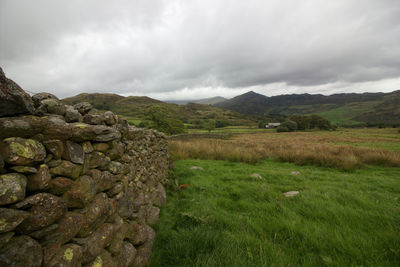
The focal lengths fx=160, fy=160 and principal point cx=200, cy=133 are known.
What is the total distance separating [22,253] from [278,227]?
409cm

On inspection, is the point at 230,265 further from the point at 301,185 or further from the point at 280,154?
the point at 280,154

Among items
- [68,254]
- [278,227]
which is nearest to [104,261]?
[68,254]

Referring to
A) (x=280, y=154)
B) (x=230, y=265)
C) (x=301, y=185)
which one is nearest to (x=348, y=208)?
(x=301, y=185)

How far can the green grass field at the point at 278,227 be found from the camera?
2.75 meters

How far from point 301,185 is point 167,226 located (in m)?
5.19

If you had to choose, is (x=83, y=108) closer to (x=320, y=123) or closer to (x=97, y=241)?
(x=97, y=241)

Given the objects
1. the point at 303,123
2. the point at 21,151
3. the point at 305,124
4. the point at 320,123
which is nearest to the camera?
the point at 21,151

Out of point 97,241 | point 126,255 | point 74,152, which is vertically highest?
point 74,152

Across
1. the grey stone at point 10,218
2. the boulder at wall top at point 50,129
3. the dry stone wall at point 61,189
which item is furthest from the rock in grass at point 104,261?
the boulder at wall top at point 50,129

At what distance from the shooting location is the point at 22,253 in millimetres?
1377

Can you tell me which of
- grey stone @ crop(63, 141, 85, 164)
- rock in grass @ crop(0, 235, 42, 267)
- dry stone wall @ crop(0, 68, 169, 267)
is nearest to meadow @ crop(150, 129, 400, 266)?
dry stone wall @ crop(0, 68, 169, 267)

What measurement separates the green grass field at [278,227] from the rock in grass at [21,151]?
2532mm

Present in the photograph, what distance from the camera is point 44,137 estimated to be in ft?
5.90

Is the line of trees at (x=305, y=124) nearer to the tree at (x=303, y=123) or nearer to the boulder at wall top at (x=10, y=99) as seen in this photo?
the tree at (x=303, y=123)
